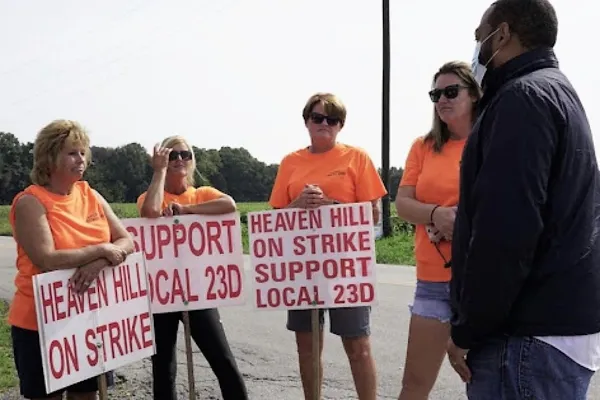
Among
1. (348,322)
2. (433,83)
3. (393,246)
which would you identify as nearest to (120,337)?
(348,322)

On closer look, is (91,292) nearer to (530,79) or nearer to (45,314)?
(45,314)

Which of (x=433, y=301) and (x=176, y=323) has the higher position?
(x=433, y=301)

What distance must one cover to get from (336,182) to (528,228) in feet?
7.71

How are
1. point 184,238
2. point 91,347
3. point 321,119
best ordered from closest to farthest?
1. point 91,347
2. point 321,119
3. point 184,238

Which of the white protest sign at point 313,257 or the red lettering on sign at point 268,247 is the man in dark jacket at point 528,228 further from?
the red lettering on sign at point 268,247

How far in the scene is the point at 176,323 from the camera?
4.50 metres

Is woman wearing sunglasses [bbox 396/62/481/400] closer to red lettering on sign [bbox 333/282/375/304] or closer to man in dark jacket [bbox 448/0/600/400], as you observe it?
red lettering on sign [bbox 333/282/375/304]

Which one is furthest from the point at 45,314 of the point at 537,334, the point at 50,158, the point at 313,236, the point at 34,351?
the point at 537,334

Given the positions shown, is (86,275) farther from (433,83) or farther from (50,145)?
(433,83)

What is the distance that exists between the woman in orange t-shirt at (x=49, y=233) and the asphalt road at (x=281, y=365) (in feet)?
6.52

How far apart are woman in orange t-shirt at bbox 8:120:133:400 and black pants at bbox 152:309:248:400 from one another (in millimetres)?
795

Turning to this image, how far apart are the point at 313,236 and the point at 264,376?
2024 mm

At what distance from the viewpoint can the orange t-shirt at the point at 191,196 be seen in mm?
4562

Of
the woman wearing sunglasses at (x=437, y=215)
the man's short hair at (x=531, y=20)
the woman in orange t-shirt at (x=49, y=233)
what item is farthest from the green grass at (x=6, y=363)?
the man's short hair at (x=531, y=20)
